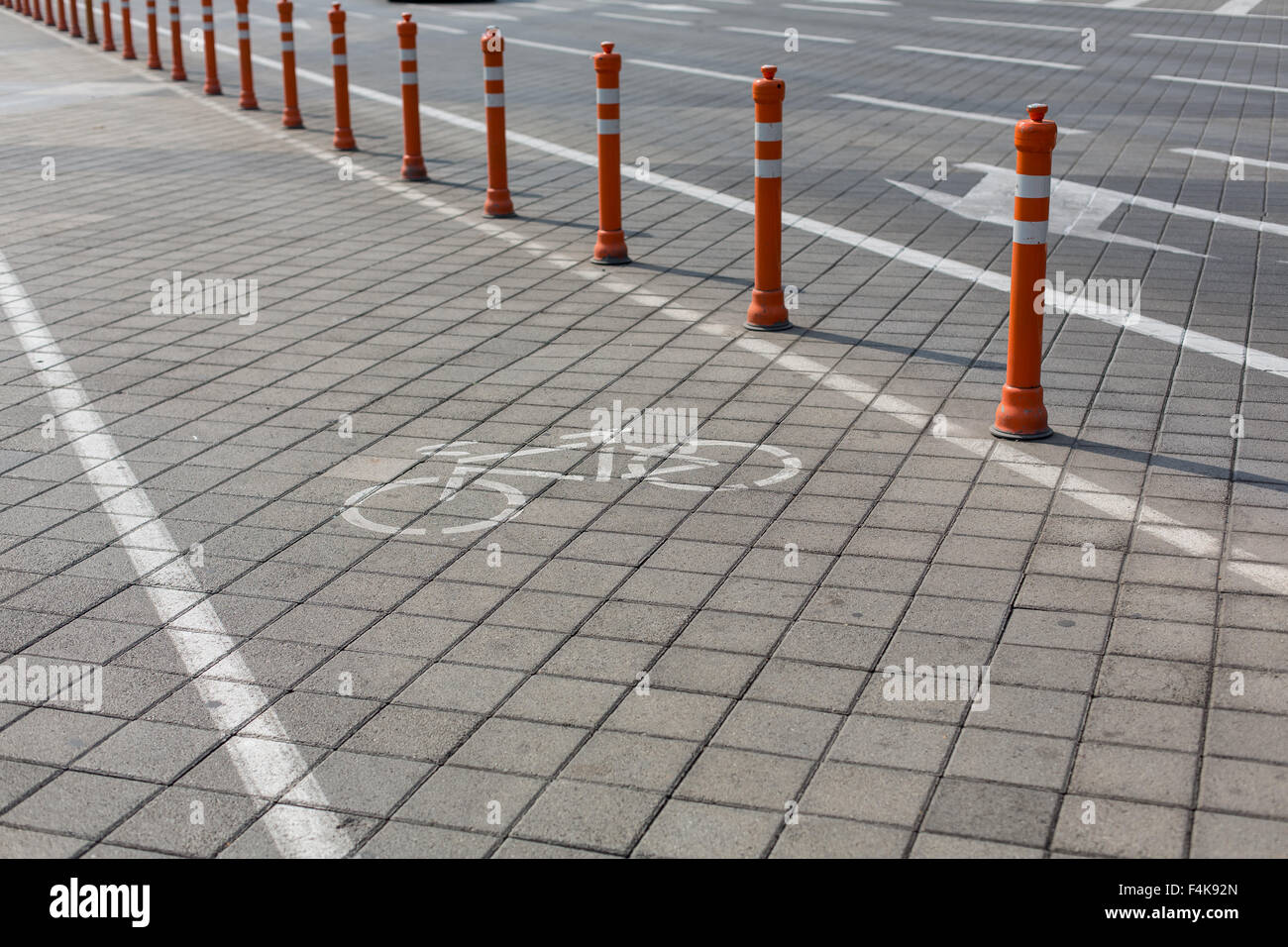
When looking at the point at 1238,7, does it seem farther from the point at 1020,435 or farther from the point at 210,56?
the point at 1020,435

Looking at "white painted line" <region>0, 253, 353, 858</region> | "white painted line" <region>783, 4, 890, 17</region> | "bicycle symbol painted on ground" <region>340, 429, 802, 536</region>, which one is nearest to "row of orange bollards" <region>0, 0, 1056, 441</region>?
"bicycle symbol painted on ground" <region>340, 429, 802, 536</region>

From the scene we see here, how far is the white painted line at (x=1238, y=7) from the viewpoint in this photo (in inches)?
967

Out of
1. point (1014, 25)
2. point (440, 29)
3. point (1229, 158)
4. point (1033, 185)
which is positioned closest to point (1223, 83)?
point (1229, 158)

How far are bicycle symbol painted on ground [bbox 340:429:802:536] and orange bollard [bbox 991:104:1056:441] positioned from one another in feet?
3.25

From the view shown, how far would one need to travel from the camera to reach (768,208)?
8031 millimetres

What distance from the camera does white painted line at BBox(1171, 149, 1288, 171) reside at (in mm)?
12305

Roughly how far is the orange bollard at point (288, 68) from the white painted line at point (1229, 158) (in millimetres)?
8536

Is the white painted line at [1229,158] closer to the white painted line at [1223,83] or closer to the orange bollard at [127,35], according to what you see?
the white painted line at [1223,83]

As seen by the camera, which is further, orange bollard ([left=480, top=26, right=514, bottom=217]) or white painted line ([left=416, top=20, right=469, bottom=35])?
white painted line ([left=416, top=20, right=469, bottom=35])

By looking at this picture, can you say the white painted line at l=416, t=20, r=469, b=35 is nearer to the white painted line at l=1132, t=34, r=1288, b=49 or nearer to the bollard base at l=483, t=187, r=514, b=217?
the white painted line at l=1132, t=34, r=1288, b=49

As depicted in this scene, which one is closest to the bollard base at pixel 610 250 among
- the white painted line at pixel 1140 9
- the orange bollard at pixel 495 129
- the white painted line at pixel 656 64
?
the orange bollard at pixel 495 129
